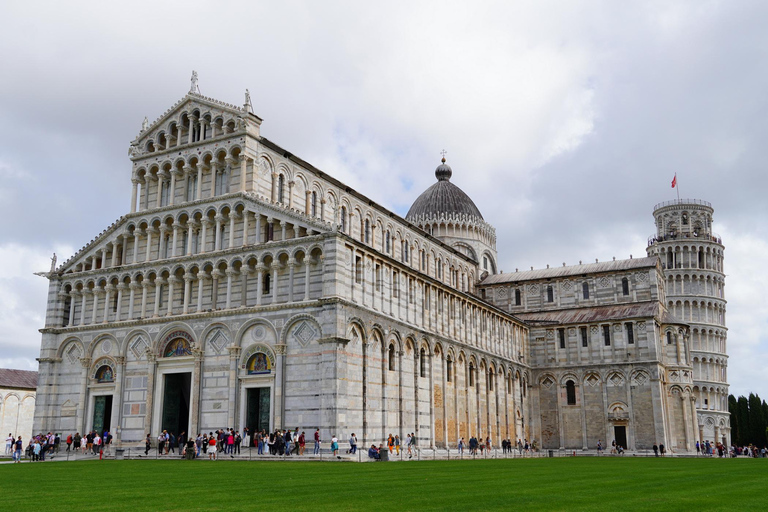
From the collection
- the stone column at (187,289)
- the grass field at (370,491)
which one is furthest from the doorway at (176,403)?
the grass field at (370,491)

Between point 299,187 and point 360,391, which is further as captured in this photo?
point 299,187

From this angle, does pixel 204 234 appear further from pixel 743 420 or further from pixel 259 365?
pixel 743 420

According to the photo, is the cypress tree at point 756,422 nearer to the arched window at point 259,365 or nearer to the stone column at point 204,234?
the arched window at point 259,365

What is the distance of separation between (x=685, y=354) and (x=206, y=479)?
5366 centimetres

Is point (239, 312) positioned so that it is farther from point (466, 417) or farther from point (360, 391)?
point (466, 417)

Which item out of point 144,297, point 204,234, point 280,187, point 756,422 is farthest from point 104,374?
point 756,422

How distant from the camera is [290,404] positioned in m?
37.0

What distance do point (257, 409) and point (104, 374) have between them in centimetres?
1136

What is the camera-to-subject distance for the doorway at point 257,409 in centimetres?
3819

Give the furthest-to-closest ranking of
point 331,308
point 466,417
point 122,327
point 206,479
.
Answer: point 466,417
point 122,327
point 331,308
point 206,479

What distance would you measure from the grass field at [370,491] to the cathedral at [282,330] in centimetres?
1446

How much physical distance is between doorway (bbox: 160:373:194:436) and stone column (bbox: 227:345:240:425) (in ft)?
12.7

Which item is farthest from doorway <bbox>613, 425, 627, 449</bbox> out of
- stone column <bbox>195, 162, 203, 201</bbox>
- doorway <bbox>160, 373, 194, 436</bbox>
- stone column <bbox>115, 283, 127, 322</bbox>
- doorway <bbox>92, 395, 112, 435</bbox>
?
stone column <bbox>115, 283, 127, 322</bbox>

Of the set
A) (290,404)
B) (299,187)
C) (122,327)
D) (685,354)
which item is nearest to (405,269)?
(299,187)
